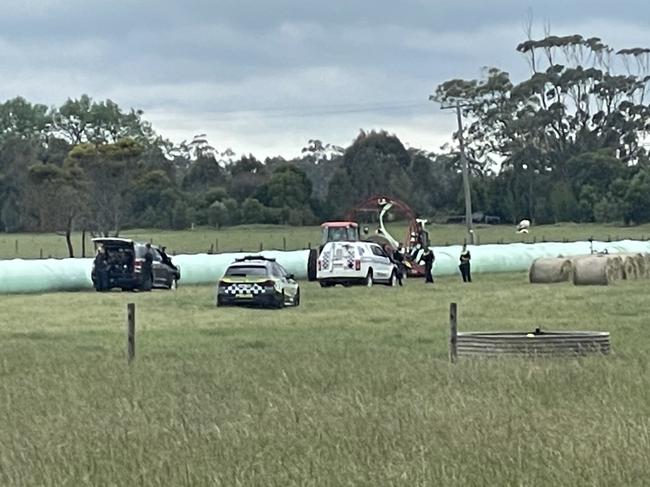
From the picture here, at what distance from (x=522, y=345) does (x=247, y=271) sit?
56.7 ft

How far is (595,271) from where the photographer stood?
43.1 meters

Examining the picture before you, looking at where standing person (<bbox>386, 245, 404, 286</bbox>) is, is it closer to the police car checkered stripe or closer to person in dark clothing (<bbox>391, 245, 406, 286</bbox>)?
person in dark clothing (<bbox>391, 245, 406, 286</bbox>)

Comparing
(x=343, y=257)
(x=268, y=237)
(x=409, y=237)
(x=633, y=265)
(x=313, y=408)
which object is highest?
(x=268, y=237)

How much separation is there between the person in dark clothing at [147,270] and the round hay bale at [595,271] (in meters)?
13.4

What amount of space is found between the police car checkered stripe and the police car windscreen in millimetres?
375

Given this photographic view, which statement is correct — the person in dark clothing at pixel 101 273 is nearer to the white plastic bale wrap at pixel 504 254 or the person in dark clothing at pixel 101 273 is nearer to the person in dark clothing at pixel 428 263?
the person in dark clothing at pixel 428 263

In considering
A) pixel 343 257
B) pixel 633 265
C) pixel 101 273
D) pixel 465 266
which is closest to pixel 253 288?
pixel 343 257

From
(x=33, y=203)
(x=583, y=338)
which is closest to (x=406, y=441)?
(x=583, y=338)

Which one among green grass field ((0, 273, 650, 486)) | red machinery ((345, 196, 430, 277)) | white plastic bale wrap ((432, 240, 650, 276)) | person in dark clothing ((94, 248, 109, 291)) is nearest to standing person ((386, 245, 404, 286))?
red machinery ((345, 196, 430, 277))

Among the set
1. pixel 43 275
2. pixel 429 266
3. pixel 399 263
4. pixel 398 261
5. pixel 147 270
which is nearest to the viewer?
pixel 43 275

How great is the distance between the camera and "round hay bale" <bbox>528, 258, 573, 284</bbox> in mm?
45094

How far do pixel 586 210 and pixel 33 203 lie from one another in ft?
132

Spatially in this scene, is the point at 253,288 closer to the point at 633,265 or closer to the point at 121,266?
the point at 121,266

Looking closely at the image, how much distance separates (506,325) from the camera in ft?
89.5
